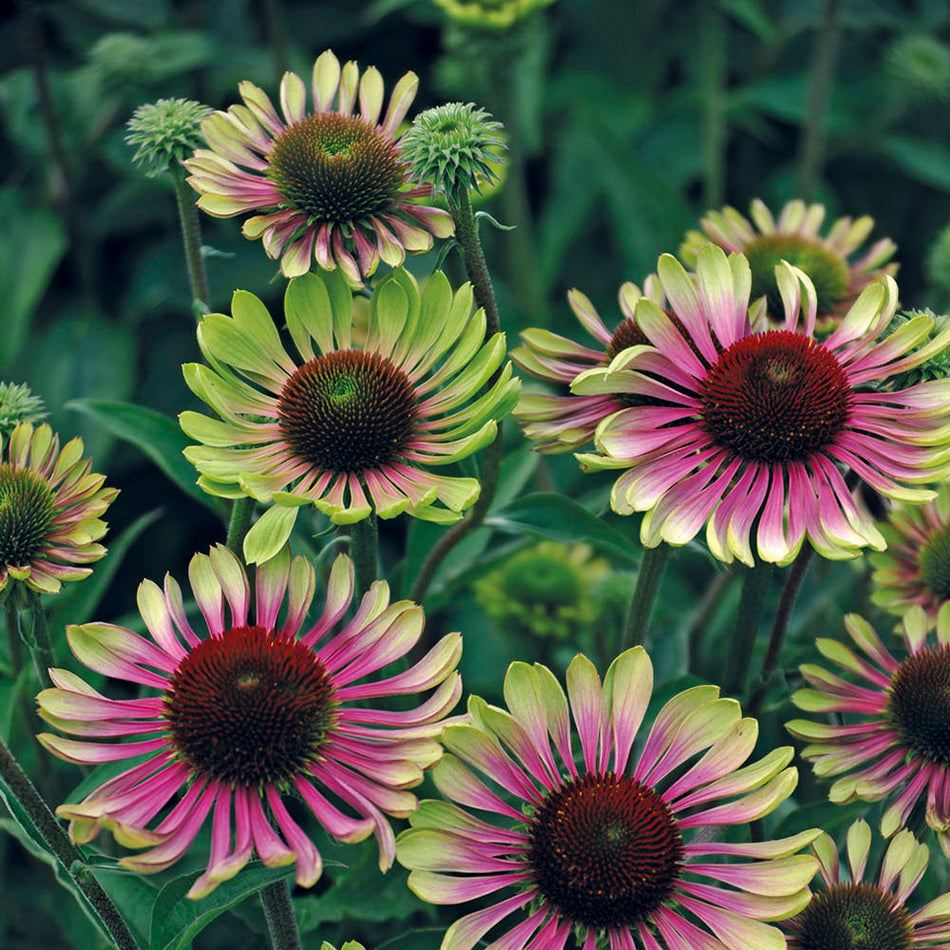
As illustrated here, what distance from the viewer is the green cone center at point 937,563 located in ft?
3.46

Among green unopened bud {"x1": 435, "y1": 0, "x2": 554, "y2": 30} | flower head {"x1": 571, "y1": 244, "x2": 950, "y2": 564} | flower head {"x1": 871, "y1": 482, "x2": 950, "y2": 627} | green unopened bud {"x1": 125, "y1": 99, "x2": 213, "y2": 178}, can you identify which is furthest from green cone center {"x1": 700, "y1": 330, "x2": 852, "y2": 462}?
green unopened bud {"x1": 435, "y1": 0, "x2": 554, "y2": 30}

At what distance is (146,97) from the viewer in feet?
6.06

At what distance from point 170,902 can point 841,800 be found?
1.59ft

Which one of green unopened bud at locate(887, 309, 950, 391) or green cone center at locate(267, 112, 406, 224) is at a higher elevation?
green cone center at locate(267, 112, 406, 224)

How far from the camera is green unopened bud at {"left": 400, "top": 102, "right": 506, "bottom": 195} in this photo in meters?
0.84

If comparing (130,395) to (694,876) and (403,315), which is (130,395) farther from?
(694,876)

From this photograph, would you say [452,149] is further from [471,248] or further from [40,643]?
[40,643]

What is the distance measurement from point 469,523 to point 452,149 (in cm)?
32

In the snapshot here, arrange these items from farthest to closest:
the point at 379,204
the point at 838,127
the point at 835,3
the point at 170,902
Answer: the point at 838,127 < the point at 835,3 < the point at 379,204 < the point at 170,902

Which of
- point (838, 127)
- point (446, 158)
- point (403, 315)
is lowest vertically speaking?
point (403, 315)

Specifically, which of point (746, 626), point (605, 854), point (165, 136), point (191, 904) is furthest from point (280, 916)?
point (165, 136)

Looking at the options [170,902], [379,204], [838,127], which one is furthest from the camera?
[838,127]

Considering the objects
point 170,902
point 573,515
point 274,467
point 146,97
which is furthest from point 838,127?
point 170,902

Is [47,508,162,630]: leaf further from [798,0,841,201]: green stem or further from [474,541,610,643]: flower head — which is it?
[798,0,841,201]: green stem
